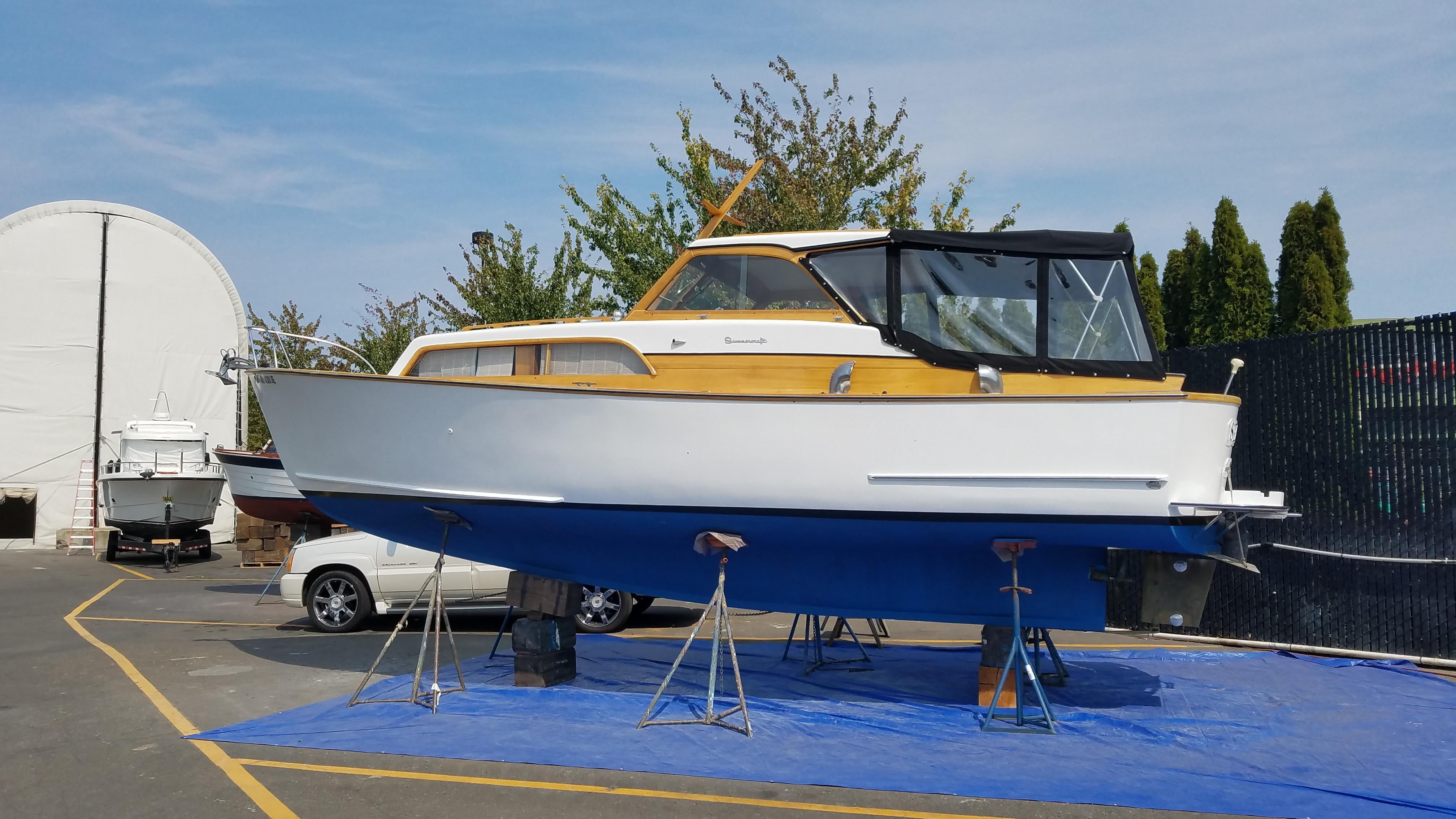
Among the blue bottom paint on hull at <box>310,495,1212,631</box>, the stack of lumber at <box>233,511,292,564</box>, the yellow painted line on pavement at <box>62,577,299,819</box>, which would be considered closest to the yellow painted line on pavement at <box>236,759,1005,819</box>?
the yellow painted line on pavement at <box>62,577,299,819</box>

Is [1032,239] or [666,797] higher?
[1032,239]

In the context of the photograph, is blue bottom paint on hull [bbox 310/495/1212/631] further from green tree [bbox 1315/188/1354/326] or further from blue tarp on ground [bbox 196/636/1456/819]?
green tree [bbox 1315/188/1354/326]

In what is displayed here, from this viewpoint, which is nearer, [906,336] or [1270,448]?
[906,336]

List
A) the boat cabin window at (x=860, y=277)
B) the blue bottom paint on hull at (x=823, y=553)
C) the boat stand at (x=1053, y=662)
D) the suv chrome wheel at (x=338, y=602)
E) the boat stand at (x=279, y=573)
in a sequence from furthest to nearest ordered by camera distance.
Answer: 1. the boat stand at (x=279, y=573)
2. the suv chrome wheel at (x=338, y=602)
3. the boat stand at (x=1053, y=662)
4. the boat cabin window at (x=860, y=277)
5. the blue bottom paint on hull at (x=823, y=553)

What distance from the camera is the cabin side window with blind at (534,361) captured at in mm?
7488

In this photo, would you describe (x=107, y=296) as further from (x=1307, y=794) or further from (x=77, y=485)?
(x=1307, y=794)

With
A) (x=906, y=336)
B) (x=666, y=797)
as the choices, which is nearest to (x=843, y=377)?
(x=906, y=336)

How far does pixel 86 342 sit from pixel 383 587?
18895 millimetres

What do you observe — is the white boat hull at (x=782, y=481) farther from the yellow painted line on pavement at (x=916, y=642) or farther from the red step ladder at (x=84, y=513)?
the red step ladder at (x=84, y=513)

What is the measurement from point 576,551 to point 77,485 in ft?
72.9

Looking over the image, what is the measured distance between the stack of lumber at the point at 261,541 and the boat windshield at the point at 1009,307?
14879mm

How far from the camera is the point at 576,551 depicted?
766 centimetres

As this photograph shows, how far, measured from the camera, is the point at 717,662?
22.0ft

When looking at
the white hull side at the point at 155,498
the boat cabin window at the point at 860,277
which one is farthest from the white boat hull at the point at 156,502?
the boat cabin window at the point at 860,277
